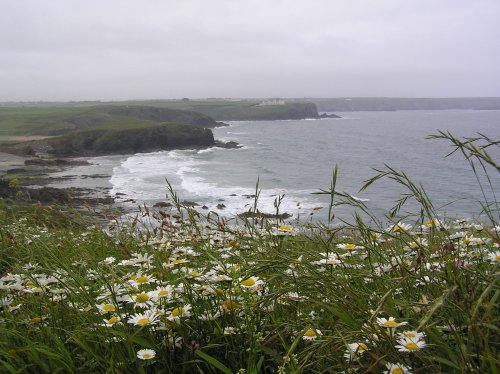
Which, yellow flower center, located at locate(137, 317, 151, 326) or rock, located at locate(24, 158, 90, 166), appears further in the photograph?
rock, located at locate(24, 158, 90, 166)

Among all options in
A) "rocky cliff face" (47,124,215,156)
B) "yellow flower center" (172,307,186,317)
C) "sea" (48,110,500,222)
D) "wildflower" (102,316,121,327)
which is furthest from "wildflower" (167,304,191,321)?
"rocky cliff face" (47,124,215,156)

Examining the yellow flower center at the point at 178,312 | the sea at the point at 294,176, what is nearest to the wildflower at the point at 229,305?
the yellow flower center at the point at 178,312

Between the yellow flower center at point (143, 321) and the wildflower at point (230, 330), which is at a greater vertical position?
the yellow flower center at point (143, 321)

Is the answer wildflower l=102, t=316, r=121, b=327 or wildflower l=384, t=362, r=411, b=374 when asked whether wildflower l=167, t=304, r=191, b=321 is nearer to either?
wildflower l=102, t=316, r=121, b=327

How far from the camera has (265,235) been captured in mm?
3650

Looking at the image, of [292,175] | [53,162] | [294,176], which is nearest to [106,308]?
[294,176]

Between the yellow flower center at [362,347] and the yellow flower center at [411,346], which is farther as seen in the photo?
the yellow flower center at [362,347]

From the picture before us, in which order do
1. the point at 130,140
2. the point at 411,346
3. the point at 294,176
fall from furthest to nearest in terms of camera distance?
the point at 130,140, the point at 294,176, the point at 411,346

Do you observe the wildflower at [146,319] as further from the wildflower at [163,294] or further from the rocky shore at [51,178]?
the rocky shore at [51,178]

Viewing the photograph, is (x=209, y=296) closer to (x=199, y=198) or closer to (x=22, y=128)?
(x=199, y=198)

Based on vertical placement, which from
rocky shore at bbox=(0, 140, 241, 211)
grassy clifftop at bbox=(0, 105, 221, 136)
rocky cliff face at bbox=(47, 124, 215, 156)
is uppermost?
grassy clifftop at bbox=(0, 105, 221, 136)

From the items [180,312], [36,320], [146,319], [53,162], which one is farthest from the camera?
[53,162]

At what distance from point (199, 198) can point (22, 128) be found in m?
73.6

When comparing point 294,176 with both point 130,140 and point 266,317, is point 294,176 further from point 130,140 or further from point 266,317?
point 266,317
